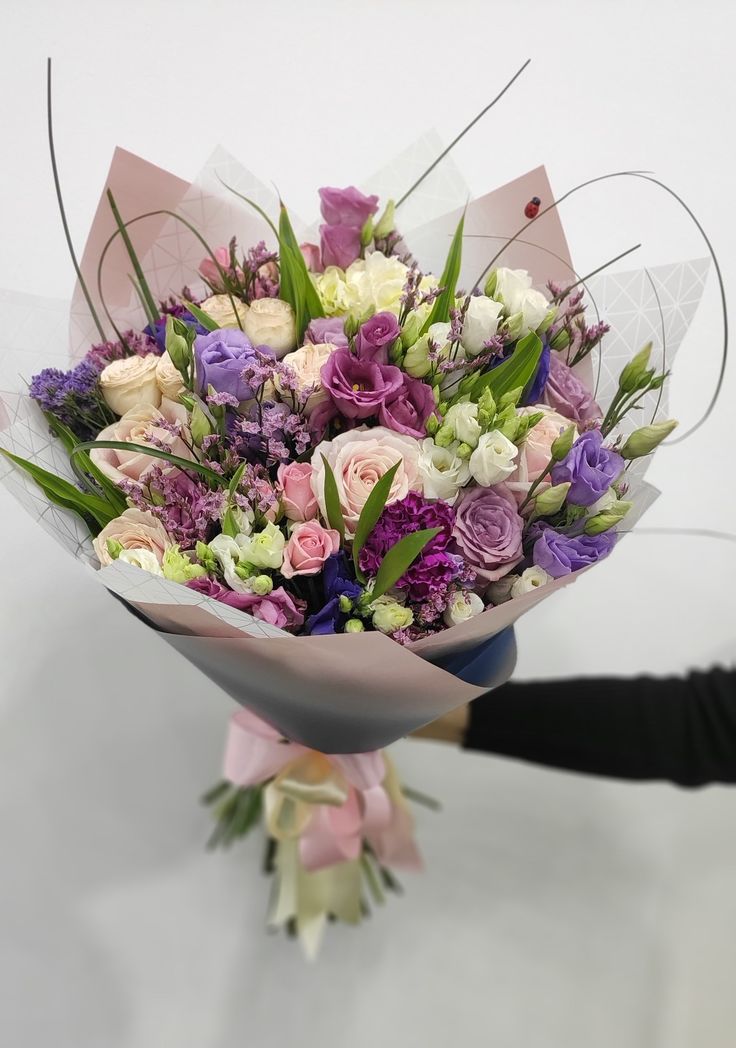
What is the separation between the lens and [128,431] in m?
0.55

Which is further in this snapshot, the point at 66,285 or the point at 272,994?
the point at 272,994

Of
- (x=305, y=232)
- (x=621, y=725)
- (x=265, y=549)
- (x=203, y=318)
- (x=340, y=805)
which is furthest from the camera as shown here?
(x=621, y=725)

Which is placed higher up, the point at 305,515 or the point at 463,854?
the point at 305,515

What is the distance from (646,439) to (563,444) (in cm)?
9

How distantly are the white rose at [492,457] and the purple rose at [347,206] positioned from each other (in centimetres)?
27

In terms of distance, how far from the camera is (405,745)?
4.08ft

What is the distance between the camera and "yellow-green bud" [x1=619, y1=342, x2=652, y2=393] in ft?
1.85

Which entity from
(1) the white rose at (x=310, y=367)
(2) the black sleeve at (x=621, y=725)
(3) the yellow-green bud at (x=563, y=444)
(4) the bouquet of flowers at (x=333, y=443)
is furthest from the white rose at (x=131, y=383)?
(2) the black sleeve at (x=621, y=725)

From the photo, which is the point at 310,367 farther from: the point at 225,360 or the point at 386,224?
the point at 386,224

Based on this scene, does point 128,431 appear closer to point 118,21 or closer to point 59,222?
point 59,222

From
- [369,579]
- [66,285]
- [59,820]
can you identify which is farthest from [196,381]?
[59,820]

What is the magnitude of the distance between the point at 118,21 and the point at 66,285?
0.29 metres

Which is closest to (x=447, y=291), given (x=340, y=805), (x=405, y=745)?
(x=340, y=805)

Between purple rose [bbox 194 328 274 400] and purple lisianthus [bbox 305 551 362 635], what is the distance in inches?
5.5
